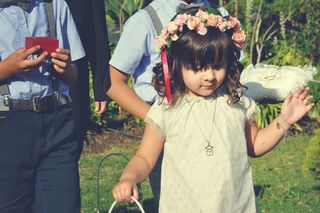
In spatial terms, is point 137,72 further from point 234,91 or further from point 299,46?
point 299,46

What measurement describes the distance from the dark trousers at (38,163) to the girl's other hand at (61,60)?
207 millimetres

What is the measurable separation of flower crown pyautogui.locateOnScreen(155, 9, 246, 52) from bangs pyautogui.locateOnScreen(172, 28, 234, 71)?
1.1 inches

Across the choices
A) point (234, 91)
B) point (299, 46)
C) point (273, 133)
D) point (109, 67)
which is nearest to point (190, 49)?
point (234, 91)

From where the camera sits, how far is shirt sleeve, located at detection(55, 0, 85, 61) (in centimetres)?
441

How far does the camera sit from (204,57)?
410 cm

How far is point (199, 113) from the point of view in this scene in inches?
167

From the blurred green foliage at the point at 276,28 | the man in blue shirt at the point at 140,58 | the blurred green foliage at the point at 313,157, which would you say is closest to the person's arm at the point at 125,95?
the man in blue shirt at the point at 140,58

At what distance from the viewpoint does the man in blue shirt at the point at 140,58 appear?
4.77m

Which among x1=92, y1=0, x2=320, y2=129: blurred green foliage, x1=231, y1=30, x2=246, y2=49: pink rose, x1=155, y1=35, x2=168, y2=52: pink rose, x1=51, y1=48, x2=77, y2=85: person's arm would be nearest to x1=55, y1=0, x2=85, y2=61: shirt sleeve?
x1=51, y1=48, x2=77, y2=85: person's arm

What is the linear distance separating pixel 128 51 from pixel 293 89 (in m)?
0.86

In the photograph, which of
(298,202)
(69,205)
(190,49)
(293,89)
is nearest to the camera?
(190,49)

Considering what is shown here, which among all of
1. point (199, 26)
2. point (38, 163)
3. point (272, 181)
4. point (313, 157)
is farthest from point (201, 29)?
point (272, 181)

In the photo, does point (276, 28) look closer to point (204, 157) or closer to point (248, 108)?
point (248, 108)

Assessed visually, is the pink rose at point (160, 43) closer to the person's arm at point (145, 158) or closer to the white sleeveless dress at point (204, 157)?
the white sleeveless dress at point (204, 157)
